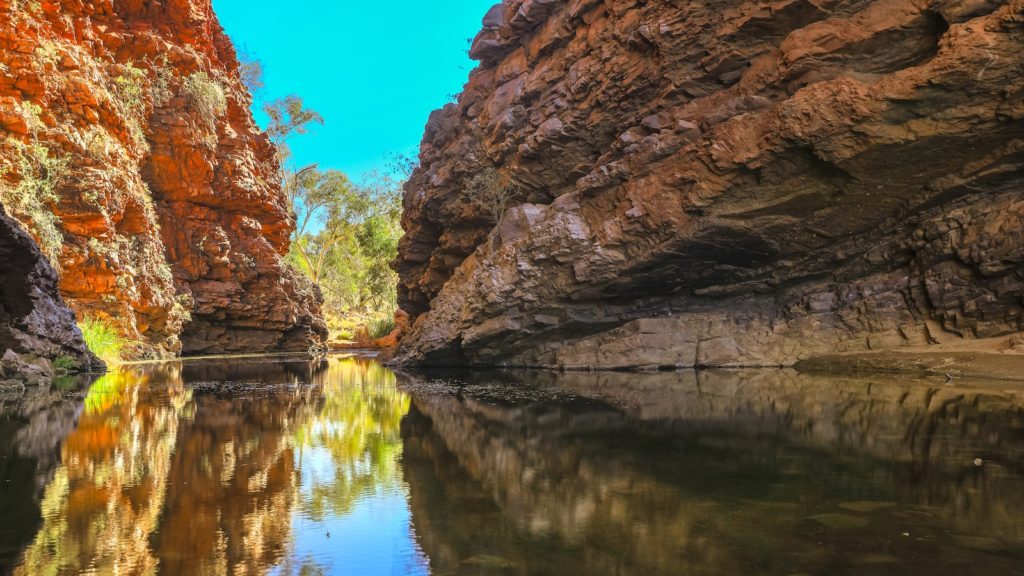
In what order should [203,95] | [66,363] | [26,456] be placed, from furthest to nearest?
[203,95], [66,363], [26,456]

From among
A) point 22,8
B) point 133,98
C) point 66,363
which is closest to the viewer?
point 66,363

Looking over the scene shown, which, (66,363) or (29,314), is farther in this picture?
(66,363)

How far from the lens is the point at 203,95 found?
121 ft

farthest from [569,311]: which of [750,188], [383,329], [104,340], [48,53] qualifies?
[383,329]

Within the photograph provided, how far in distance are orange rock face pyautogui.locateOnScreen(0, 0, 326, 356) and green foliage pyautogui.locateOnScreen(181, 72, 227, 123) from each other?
0.24ft

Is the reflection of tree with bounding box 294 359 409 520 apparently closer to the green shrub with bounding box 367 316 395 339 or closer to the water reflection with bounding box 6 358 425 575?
the water reflection with bounding box 6 358 425 575

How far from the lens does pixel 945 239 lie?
18.1 meters

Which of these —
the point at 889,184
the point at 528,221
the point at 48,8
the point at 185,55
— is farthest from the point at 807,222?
the point at 185,55

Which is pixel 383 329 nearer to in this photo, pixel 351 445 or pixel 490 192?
pixel 490 192

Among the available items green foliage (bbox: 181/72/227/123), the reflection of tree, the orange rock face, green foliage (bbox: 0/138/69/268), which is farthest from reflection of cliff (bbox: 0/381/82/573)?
green foliage (bbox: 181/72/227/123)

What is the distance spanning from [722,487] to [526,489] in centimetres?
169

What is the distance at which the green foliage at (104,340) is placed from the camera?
24406mm

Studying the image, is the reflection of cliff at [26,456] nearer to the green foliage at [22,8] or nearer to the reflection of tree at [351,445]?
the reflection of tree at [351,445]

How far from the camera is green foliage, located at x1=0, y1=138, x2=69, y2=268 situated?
75.8 ft
